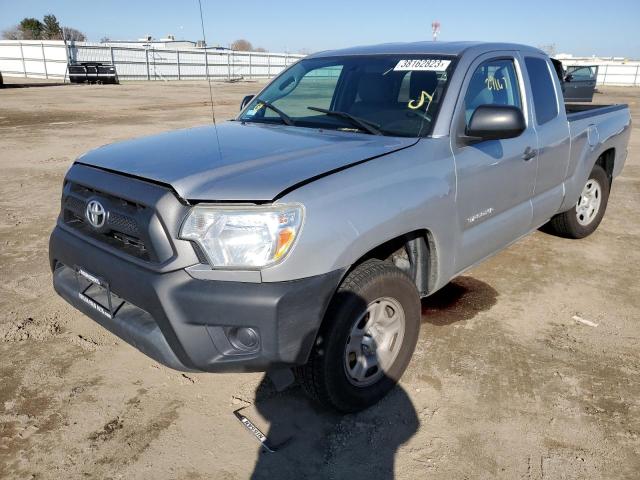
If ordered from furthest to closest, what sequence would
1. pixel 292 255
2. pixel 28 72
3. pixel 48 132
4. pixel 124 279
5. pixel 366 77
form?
pixel 28 72 < pixel 48 132 < pixel 366 77 < pixel 124 279 < pixel 292 255

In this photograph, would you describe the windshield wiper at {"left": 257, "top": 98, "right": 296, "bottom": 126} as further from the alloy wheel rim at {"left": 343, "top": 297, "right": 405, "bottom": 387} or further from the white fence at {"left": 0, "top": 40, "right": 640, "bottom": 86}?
the white fence at {"left": 0, "top": 40, "right": 640, "bottom": 86}

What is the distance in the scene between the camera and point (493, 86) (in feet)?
11.8

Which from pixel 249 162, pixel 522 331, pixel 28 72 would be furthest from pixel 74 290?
pixel 28 72

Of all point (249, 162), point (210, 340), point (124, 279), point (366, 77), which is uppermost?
point (366, 77)

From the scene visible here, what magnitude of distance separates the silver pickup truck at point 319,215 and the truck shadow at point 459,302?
0.52m

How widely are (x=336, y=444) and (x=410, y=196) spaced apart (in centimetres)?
126

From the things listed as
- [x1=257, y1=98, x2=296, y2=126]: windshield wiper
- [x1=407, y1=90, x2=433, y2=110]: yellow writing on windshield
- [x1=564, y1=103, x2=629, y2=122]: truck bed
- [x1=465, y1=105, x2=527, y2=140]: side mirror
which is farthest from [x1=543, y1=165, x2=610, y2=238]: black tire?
[x1=257, y1=98, x2=296, y2=126]: windshield wiper

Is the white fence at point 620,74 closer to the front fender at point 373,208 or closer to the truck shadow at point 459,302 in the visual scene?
the truck shadow at point 459,302

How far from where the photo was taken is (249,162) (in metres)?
2.47

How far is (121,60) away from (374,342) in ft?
137

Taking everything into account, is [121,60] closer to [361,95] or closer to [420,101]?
[361,95]

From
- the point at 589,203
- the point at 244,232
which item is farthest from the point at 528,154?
the point at 244,232

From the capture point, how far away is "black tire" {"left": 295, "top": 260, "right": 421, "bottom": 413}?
2408mm

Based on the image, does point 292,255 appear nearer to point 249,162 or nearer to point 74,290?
point 249,162
